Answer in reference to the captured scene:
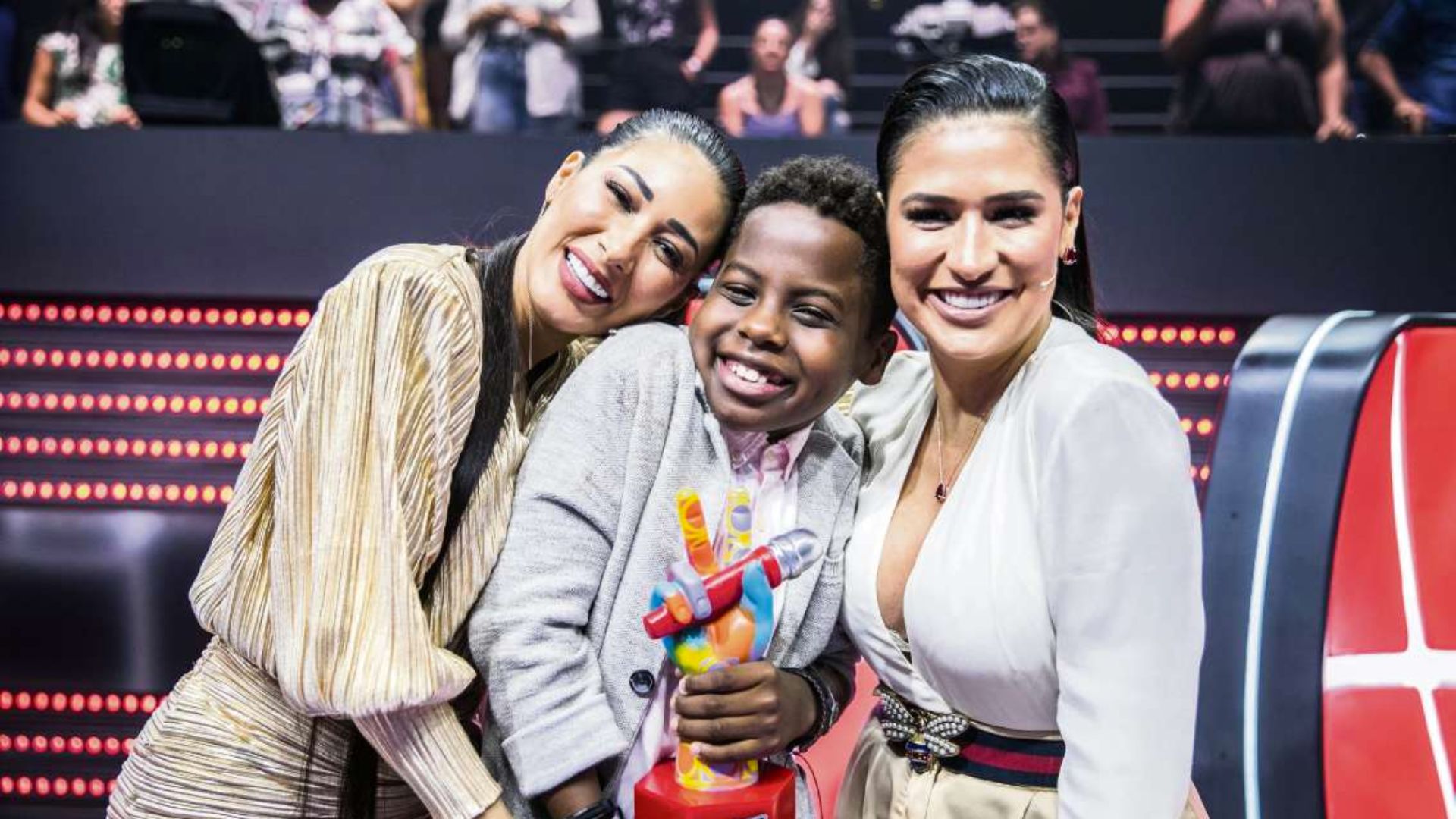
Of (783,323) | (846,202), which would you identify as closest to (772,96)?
(846,202)

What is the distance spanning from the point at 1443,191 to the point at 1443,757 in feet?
7.38

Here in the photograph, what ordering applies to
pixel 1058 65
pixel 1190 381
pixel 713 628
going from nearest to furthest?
pixel 713 628
pixel 1190 381
pixel 1058 65

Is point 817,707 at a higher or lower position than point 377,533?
lower

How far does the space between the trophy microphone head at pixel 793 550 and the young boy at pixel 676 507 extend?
0.11 meters

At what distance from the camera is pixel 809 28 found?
4.86 metres

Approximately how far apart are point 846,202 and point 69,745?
254 centimetres

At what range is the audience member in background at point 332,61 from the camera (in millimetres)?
4324

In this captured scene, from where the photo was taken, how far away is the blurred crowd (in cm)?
418

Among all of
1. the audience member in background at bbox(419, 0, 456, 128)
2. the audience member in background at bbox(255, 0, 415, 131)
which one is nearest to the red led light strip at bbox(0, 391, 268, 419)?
the audience member in background at bbox(255, 0, 415, 131)

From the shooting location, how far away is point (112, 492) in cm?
353

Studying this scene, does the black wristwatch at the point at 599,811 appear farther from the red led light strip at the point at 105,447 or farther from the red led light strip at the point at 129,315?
the red led light strip at the point at 129,315

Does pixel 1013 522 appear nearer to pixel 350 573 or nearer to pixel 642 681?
pixel 642 681

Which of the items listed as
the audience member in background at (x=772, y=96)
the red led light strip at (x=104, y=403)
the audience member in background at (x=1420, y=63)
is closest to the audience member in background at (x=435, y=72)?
the audience member in background at (x=772, y=96)

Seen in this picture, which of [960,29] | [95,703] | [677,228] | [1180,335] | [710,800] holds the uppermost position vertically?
[960,29]
